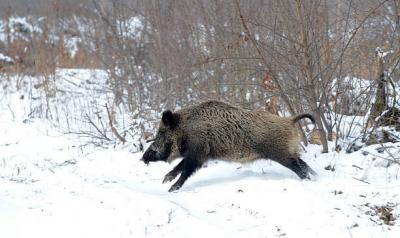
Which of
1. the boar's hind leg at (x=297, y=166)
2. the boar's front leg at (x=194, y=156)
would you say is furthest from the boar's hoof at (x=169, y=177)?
the boar's hind leg at (x=297, y=166)

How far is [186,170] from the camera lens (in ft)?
20.3

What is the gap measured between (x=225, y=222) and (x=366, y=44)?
368 cm

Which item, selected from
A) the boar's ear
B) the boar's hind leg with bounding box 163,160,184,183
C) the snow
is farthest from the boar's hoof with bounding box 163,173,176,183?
the snow

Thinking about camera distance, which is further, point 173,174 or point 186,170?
point 173,174

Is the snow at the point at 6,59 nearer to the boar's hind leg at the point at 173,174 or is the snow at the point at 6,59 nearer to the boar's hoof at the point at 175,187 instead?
the boar's hind leg at the point at 173,174

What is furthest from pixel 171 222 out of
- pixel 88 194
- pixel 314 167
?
pixel 314 167

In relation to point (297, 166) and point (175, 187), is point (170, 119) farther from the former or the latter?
point (297, 166)

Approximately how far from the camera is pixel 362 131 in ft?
23.0

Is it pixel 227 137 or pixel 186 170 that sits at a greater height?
pixel 227 137

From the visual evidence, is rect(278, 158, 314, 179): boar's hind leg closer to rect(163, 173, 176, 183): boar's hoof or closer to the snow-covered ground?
the snow-covered ground

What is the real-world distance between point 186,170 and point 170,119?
2.19 feet

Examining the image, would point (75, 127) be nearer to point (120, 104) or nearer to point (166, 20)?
point (120, 104)

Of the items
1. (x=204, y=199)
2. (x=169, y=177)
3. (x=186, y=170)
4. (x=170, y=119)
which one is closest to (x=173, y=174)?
(x=169, y=177)

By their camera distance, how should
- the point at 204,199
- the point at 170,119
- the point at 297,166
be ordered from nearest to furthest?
the point at 204,199, the point at 297,166, the point at 170,119
